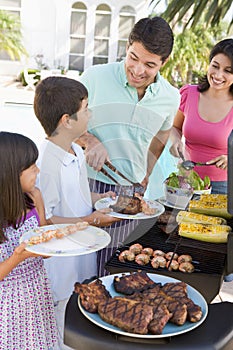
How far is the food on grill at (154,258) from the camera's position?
1848 mm

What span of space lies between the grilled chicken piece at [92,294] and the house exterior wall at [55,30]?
19533 mm

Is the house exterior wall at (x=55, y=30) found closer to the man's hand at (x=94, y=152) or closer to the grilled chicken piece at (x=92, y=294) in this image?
the man's hand at (x=94, y=152)

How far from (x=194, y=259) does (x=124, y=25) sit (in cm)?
1975

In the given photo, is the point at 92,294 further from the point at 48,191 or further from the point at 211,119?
the point at 211,119

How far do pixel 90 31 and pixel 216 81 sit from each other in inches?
721

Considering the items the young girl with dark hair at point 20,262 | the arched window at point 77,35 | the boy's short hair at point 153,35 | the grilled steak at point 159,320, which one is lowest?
the arched window at point 77,35

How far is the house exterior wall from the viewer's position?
2048 cm

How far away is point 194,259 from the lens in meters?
1.94

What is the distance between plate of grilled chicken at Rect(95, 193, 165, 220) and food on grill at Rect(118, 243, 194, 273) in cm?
27

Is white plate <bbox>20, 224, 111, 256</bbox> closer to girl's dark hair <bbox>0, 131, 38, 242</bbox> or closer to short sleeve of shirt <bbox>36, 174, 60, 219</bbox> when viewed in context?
girl's dark hair <bbox>0, 131, 38, 242</bbox>

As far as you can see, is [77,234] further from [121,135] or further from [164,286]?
[121,135]

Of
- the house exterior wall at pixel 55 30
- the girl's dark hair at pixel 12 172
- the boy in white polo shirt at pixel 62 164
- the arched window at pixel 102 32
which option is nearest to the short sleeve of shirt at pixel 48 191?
the boy in white polo shirt at pixel 62 164

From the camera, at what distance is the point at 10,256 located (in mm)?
1982

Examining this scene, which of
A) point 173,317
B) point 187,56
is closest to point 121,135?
Answer: point 173,317
